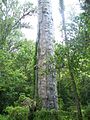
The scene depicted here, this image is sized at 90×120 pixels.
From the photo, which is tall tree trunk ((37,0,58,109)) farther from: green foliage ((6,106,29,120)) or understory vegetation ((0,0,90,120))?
green foliage ((6,106,29,120))

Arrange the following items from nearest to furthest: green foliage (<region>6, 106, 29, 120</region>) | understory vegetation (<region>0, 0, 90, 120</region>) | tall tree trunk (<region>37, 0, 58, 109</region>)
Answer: understory vegetation (<region>0, 0, 90, 120</region>), green foliage (<region>6, 106, 29, 120</region>), tall tree trunk (<region>37, 0, 58, 109</region>)

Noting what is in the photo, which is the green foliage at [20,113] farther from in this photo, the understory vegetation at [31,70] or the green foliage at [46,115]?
the green foliage at [46,115]

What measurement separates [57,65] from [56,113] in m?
0.89

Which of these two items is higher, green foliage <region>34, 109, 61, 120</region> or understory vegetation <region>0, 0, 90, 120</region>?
understory vegetation <region>0, 0, 90, 120</region>

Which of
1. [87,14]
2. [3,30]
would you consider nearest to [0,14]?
[3,30]

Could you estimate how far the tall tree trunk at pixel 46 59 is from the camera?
600cm

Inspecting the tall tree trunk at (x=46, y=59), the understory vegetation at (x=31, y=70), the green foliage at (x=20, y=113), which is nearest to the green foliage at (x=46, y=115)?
the understory vegetation at (x=31, y=70)

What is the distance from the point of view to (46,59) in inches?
246

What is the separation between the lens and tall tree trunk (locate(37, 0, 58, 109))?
600cm

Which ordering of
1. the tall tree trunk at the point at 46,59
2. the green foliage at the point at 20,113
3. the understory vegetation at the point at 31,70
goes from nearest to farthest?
1. the understory vegetation at the point at 31,70
2. the green foliage at the point at 20,113
3. the tall tree trunk at the point at 46,59

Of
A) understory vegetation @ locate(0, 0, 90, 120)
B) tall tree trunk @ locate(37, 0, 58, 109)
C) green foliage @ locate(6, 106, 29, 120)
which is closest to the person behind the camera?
understory vegetation @ locate(0, 0, 90, 120)

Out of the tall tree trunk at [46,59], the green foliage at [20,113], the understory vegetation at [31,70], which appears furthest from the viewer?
the tall tree trunk at [46,59]

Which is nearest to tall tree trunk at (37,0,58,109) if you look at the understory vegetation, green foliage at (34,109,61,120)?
the understory vegetation

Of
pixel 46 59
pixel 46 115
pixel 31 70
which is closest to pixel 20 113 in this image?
pixel 46 115
